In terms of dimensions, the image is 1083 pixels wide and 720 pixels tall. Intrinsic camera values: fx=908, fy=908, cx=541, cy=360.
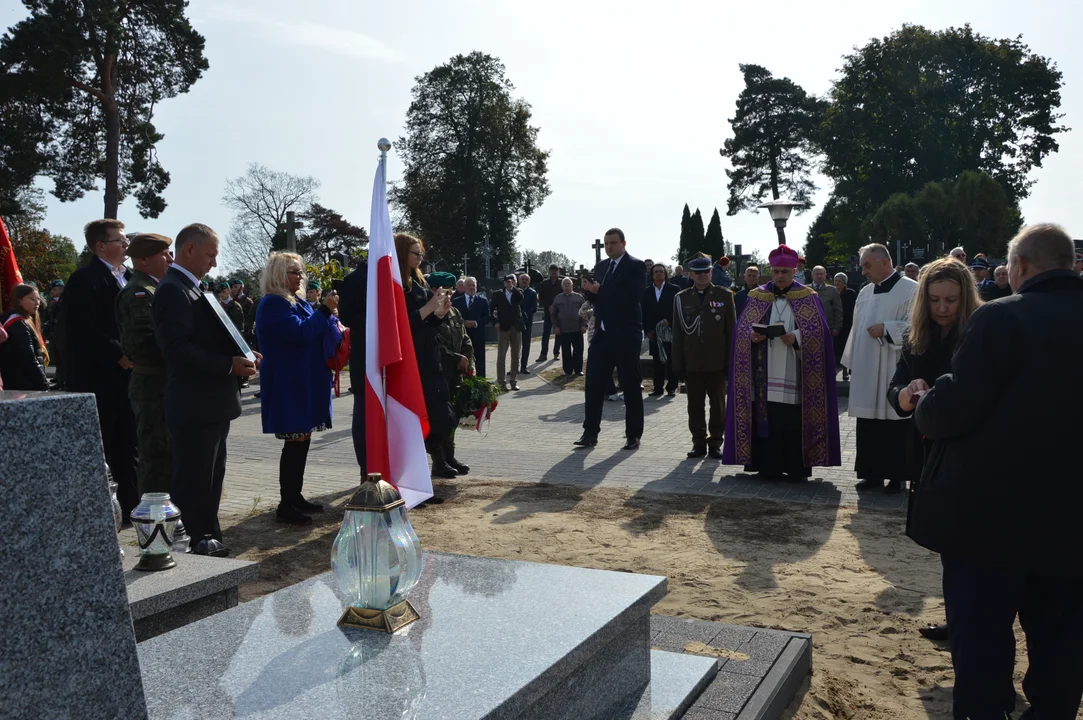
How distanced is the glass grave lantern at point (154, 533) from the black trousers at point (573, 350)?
14630mm

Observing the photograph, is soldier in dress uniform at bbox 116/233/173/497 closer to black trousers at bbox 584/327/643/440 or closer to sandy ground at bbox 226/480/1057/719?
sandy ground at bbox 226/480/1057/719

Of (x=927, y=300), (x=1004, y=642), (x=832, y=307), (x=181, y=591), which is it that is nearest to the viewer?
(x=1004, y=642)

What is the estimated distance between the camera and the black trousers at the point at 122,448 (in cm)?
667

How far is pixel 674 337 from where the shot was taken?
397 inches

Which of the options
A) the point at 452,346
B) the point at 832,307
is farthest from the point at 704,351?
the point at 832,307

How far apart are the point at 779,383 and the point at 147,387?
5232mm

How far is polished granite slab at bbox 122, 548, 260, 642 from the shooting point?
3613 mm

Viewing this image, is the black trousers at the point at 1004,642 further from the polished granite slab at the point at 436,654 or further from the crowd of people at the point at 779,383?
the polished granite slab at the point at 436,654

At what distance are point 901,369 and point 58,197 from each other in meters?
30.4

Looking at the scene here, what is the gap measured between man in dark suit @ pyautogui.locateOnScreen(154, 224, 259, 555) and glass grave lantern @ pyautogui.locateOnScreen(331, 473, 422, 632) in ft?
7.67

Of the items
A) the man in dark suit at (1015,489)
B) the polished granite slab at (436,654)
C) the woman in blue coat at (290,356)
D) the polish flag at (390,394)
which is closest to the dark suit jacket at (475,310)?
the woman in blue coat at (290,356)

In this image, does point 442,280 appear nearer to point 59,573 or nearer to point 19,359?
point 19,359

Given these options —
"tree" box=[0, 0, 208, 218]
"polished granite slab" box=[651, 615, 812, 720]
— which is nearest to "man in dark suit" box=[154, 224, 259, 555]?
"polished granite slab" box=[651, 615, 812, 720]

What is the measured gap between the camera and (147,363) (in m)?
5.74
